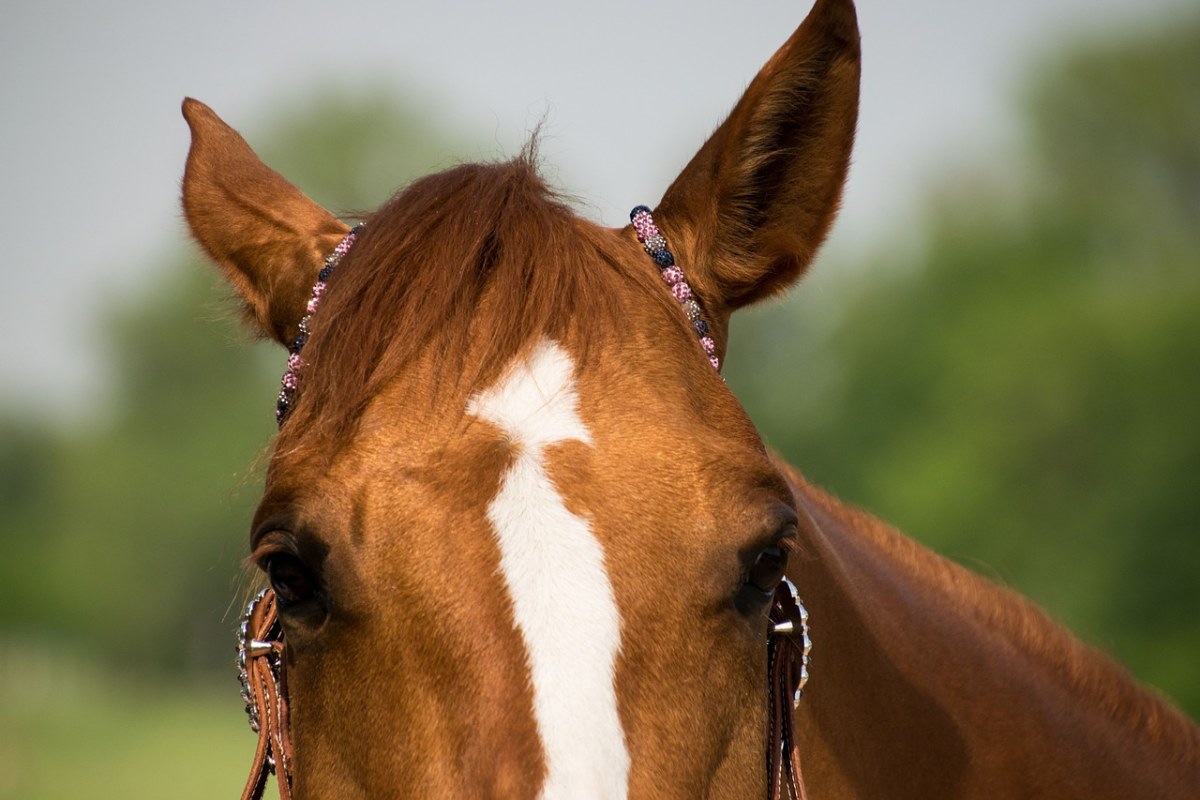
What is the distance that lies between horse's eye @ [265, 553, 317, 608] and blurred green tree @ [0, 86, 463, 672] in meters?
31.0

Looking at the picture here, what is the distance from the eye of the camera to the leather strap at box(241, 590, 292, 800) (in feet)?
8.82

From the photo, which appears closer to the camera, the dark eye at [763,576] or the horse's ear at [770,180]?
the dark eye at [763,576]

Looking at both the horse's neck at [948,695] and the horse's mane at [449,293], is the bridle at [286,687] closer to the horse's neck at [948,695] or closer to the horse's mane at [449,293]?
the horse's neck at [948,695]

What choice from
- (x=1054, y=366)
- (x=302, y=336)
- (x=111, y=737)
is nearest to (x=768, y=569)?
(x=302, y=336)

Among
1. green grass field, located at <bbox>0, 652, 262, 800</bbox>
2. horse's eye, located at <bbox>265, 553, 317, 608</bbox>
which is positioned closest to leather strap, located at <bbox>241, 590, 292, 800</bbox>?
horse's eye, located at <bbox>265, 553, 317, 608</bbox>

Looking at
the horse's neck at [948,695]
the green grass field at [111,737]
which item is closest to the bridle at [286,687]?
the horse's neck at [948,695]

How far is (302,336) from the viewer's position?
289 cm

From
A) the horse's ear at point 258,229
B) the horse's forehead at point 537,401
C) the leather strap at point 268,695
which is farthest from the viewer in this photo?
the horse's ear at point 258,229

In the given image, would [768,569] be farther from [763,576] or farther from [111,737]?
[111,737]

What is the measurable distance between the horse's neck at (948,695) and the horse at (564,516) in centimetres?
1

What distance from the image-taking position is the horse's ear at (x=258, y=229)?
3.06 m

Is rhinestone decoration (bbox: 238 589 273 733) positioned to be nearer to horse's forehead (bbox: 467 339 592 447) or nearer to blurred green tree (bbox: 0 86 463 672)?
horse's forehead (bbox: 467 339 592 447)

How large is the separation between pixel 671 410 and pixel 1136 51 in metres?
35.5

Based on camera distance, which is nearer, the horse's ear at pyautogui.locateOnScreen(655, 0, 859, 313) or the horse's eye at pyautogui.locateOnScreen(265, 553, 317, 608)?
the horse's eye at pyautogui.locateOnScreen(265, 553, 317, 608)
